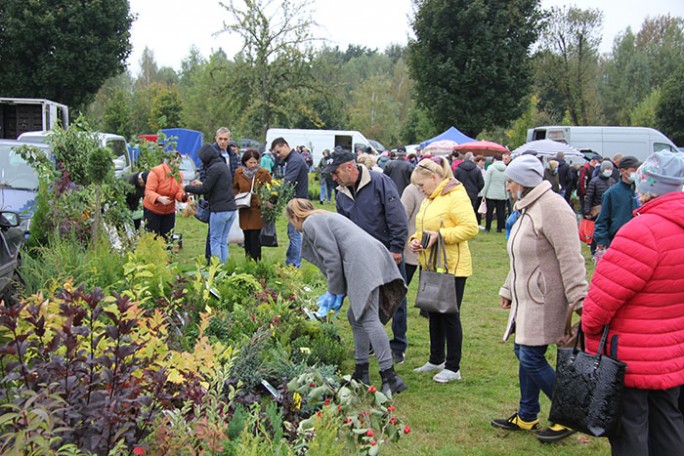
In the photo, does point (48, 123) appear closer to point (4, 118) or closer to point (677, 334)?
point (4, 118)

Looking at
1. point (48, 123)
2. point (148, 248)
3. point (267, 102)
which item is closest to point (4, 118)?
point (48, 123)

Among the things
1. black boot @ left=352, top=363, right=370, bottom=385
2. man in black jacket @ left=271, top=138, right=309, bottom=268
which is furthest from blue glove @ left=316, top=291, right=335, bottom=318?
man in black jacket @ left=271, top=138, right=309, bottom=268

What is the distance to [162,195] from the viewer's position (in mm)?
9586

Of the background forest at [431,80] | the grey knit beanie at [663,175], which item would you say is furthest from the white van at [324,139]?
the grey knit beanie at [663,175]

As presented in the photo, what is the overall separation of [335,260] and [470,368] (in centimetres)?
204

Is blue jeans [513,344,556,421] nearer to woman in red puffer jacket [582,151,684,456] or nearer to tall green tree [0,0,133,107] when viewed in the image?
woman in red puffer jacket [582,151,684,456]

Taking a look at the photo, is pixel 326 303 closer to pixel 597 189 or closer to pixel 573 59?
pixel 597 189

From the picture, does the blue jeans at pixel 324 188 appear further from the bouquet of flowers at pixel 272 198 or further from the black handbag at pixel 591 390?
the black handbag at pixel 591 390

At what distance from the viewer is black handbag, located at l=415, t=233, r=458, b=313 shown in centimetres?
573

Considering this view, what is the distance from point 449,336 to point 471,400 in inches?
23.9

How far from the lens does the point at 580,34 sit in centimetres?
4784

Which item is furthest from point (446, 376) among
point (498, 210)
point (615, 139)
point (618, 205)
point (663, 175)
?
point (615, 139)

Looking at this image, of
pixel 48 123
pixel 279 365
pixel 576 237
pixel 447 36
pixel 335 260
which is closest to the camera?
pixel 576 237

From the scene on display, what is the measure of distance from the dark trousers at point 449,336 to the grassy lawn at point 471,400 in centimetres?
19
